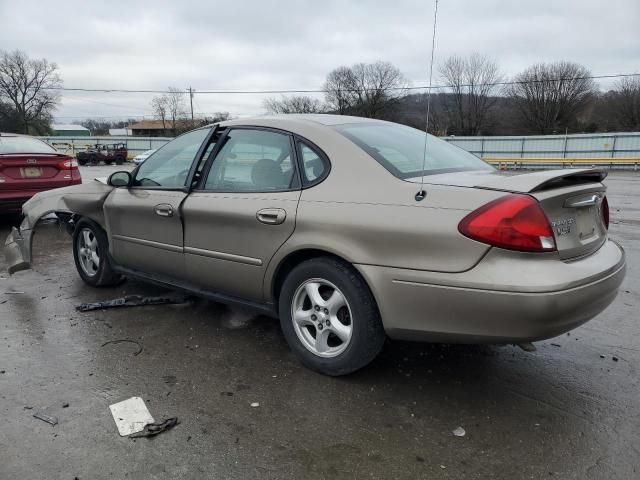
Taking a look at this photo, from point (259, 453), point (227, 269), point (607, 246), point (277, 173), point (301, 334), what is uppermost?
point (277, 173)

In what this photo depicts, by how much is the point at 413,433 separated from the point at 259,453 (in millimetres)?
768

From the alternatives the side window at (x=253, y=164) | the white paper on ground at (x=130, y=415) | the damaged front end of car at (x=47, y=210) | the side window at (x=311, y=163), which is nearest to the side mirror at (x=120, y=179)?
the damaged front end of car at (x=47, y=210)

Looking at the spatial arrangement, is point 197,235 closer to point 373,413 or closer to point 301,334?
point 301,334

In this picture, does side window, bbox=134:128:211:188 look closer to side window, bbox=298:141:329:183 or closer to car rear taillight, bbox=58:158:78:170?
side window, bbox=298:141:329:183

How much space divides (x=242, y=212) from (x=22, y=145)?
6.50m

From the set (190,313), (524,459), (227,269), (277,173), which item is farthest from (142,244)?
(524,459)

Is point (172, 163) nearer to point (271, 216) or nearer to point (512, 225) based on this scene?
point (271, 216)

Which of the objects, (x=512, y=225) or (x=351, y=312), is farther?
(x=351, y=312)

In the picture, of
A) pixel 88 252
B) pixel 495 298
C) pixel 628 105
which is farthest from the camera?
pixel 628 105

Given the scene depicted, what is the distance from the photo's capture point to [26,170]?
7.61 meters

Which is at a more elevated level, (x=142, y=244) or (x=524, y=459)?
(x=142, y=244)

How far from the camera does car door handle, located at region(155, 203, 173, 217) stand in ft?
12.5

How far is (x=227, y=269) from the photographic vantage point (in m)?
3.47

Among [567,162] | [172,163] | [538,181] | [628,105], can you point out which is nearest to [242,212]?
[172,163]
